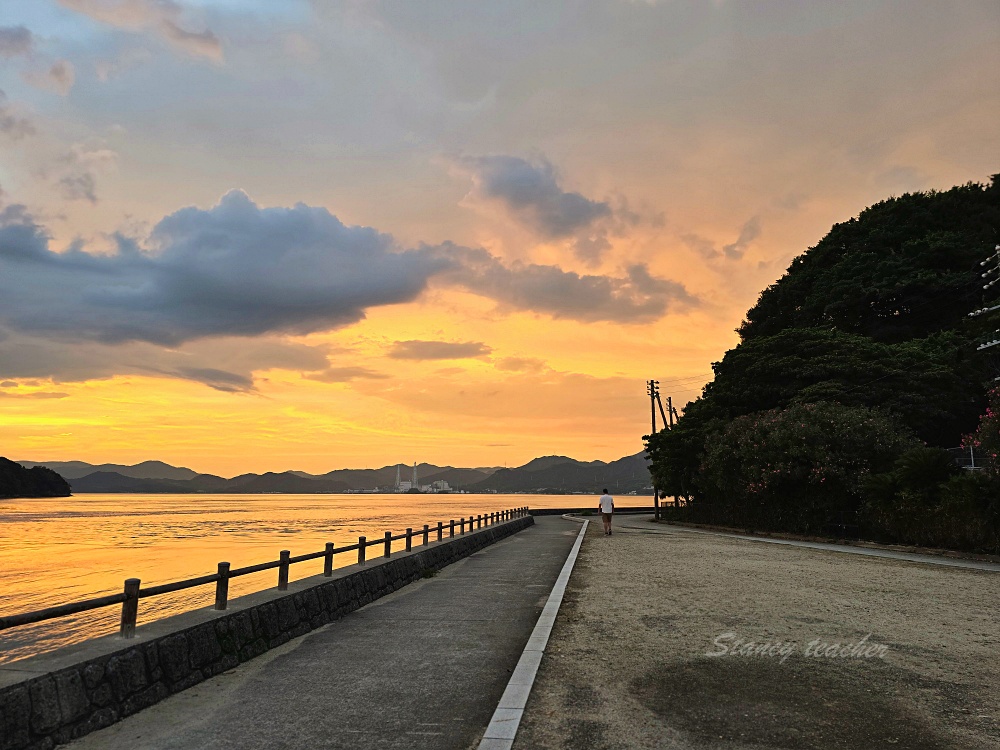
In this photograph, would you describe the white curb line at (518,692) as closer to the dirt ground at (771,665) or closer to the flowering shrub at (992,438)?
the dirt ground at (771,665)

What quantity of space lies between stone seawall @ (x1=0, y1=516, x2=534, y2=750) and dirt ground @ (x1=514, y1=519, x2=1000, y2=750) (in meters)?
3.75

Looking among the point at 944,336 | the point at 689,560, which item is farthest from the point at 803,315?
the point at 689,560

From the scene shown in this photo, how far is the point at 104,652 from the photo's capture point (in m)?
6.29

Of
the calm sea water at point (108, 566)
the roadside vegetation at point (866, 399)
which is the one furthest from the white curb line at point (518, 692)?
the roadside vegetation at point (866, 399)

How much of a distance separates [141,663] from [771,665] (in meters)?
6.76

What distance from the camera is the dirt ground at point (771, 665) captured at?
18.7 ft

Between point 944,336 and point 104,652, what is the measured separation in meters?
46.9

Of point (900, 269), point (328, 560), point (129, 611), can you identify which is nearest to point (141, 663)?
point (129, 611)

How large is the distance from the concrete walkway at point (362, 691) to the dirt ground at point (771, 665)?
2.34ft

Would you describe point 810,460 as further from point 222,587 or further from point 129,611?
point 129,611

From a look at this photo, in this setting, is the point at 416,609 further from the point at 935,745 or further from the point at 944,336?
the point at 944,336

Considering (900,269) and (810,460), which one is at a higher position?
(900,269)

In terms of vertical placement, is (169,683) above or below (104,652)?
below

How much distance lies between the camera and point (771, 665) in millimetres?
7789
